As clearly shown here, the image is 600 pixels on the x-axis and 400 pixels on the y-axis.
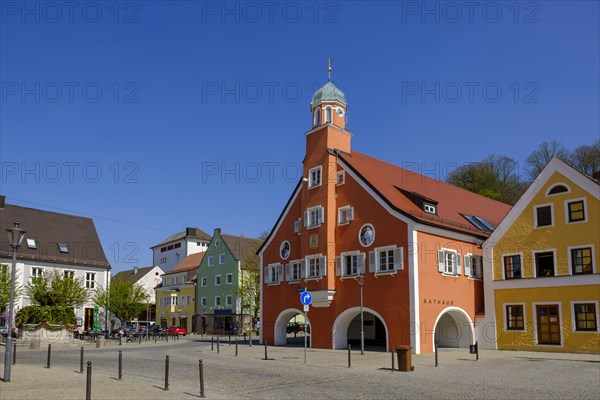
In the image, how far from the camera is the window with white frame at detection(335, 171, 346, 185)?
37.7 metres

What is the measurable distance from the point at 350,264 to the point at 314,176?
6.67 metres

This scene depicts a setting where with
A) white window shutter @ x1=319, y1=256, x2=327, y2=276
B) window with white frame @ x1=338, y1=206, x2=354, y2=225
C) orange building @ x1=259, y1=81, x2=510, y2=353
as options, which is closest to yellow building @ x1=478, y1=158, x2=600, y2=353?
orange building @ x1=259, y1=81, x2=510, y2=353

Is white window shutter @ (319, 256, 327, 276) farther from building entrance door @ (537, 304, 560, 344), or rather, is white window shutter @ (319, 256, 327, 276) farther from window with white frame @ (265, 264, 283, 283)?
building entrance door @ (537, 304, 560, 344)

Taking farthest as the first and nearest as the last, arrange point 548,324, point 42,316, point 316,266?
point 42,316 < point 316,266 < point 548,324

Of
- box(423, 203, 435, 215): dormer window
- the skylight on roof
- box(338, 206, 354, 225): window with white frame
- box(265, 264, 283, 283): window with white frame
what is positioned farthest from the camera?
box(265, 264, 283, 283): window with white frame

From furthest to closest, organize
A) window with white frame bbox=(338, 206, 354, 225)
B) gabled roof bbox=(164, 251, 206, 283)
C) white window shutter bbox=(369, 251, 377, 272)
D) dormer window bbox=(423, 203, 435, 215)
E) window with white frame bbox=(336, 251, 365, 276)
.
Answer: gabled roof bbox=(164, 251, 206, 283) < window with white frame bbox=(338, 206, 354, 225) < dormer window bbox=(423, 203, 435, 215) < window with white frame bbox=(336, 251, 365, 276) < white window shutter bbox=(369, 251, 377, 272)

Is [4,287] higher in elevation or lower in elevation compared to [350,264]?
lower

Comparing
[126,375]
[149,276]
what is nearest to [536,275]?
[126,375]

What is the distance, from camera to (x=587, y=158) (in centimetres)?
5950

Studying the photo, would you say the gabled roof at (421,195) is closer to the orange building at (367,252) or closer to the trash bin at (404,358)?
the orange building at (367,252)

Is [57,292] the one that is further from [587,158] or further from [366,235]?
[587,158]

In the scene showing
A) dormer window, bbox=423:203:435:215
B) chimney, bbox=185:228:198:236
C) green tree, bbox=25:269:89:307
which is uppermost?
chimney, bbox=185:228:198:236

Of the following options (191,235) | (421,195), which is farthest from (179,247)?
(421,195)

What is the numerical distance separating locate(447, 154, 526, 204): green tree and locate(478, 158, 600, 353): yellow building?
103 feet
